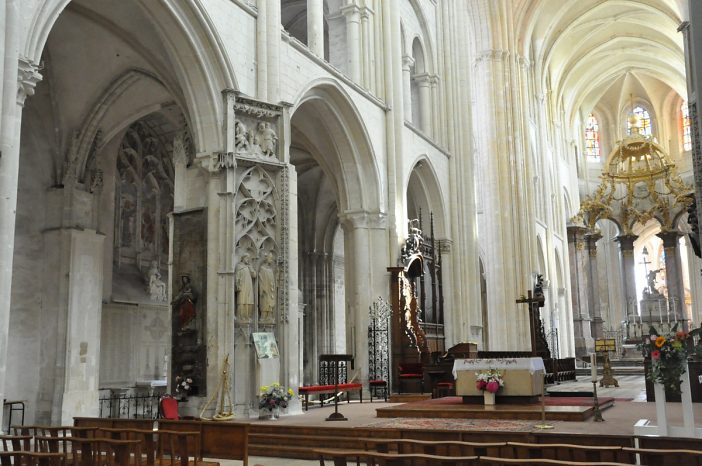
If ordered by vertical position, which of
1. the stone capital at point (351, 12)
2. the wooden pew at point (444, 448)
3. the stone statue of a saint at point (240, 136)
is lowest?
the wooden pew at point (444, 448)

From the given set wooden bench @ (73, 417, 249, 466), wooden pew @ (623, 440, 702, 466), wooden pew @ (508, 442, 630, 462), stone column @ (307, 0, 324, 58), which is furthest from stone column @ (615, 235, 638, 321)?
wooden pew @ (623, 440, 702, 466)

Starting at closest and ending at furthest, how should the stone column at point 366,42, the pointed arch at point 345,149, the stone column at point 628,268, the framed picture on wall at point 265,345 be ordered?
the framed picture on wall at point 265,345 → the pointed arch at point 345,149 → the stone column at point 366,42 → the stone column at point 628,268

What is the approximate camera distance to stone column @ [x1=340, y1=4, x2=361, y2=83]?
1753 cm

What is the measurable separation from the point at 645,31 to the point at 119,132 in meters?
31.8

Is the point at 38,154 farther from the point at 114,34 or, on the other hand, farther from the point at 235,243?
A: the point at 235,243

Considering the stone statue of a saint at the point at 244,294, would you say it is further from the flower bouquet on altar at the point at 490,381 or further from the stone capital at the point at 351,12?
the stone capital at the point at 351,12

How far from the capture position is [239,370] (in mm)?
12125

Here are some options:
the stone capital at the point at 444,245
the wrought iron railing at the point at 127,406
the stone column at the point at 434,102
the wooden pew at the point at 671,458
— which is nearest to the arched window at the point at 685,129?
the stone column at the point at 434,102

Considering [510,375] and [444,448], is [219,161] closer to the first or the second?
[510,375]

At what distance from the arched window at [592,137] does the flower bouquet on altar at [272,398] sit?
3843 centimetres

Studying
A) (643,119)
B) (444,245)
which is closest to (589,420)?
(444,245)

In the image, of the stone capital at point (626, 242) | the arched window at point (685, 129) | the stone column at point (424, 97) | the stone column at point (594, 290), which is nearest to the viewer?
the stone column at point (424, 97)

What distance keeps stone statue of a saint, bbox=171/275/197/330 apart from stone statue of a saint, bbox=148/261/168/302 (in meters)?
5.85

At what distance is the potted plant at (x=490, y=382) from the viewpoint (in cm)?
1179
